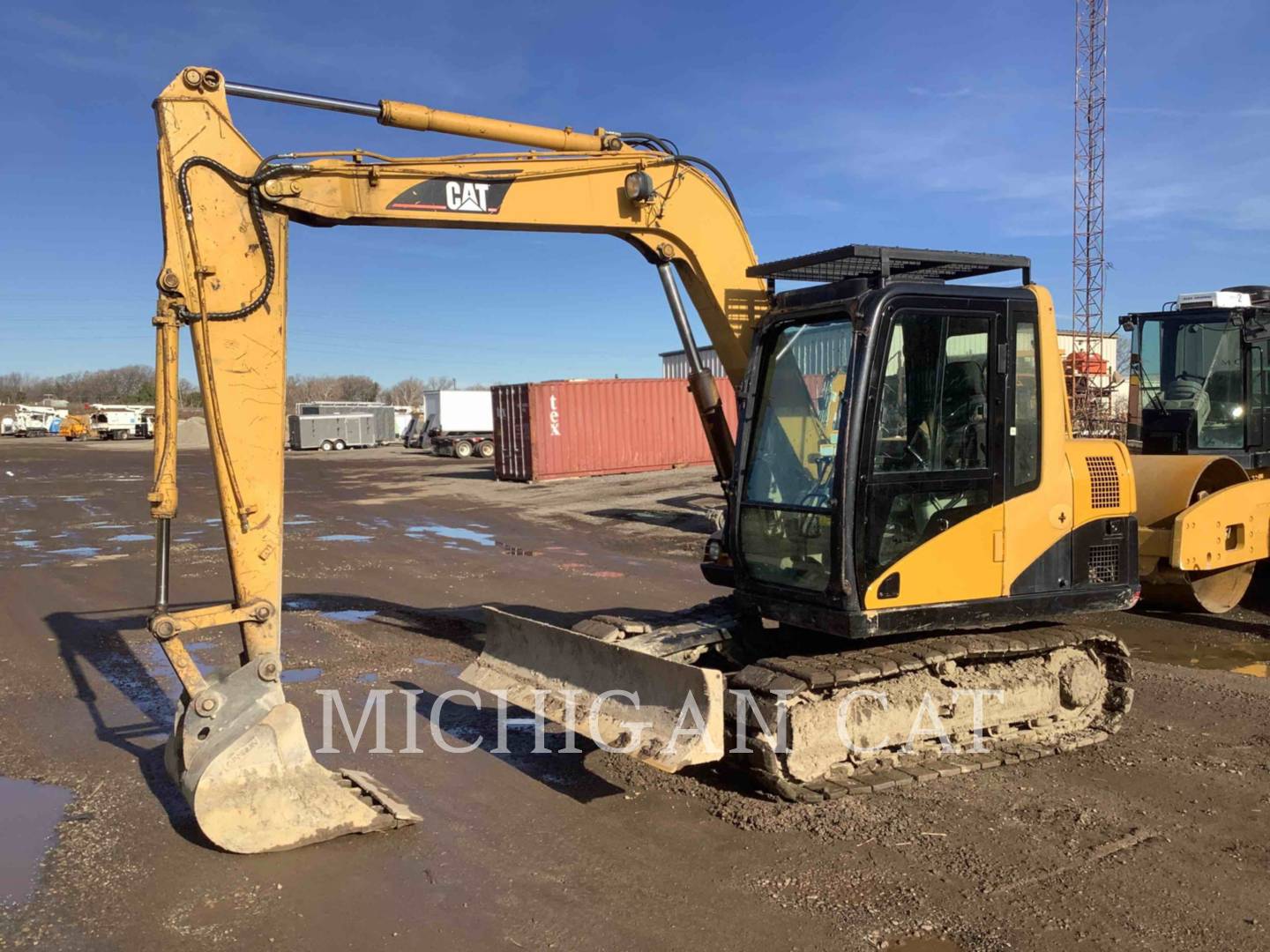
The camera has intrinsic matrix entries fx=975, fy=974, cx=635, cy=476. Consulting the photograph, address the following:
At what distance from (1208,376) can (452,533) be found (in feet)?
39.7

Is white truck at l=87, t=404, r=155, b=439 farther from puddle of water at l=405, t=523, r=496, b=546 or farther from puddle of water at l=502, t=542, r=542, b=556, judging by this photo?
puddle of water at l=502, t=542, r=542, b=556

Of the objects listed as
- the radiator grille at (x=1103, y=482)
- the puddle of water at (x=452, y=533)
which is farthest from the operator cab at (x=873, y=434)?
the puddle of water at (x=452, y=533)

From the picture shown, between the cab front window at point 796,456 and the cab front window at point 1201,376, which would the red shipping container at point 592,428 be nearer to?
the cab front window at point 1201,376

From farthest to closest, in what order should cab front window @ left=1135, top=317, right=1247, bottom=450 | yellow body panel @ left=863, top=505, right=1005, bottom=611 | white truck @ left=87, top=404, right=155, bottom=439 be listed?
white truck @ left=87, top=404, right=155, bottom=439, cab front window @ left=1135, top=317, right=1247, bottom=450, yellow body panel @ left=863, top=505, right=1005, bottom=611

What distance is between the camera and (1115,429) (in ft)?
41.6

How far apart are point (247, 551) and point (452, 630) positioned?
4.75 meters

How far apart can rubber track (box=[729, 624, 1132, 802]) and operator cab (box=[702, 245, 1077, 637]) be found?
0.77ft

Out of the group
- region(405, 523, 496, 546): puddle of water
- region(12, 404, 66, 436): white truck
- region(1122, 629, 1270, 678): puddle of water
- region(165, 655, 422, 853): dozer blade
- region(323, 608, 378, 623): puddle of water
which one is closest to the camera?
region(165, 655, 422, 853): dozer blade

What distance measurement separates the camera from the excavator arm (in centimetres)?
446

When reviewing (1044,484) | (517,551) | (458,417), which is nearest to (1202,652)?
(1044,484)

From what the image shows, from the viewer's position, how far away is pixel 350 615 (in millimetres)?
10125

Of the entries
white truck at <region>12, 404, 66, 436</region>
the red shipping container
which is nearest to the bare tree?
white truck at <region>12, 404, 66, 436</region>

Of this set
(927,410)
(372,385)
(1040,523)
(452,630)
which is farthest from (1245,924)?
(372,385)

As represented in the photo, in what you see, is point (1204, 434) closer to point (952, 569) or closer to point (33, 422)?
point (952, 569)
